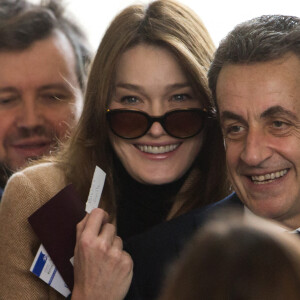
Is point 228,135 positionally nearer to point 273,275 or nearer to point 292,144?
point 292,144

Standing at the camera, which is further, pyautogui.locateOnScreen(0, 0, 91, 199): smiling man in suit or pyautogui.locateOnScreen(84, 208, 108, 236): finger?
pyautogui.locateOnScreen(0, 0, 91, 199): smiling man in suit

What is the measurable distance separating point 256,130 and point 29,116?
47.7 inches

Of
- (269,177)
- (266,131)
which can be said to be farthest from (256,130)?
(269,177)

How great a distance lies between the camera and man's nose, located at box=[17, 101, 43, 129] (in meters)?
2.66

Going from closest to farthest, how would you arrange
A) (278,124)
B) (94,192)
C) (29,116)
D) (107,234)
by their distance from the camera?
(278,124)
(107,234)
(94,192)
(29,116)

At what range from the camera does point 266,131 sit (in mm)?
1702

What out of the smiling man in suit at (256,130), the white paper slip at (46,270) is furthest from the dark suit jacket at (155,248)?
the white paper slip at (46,270)

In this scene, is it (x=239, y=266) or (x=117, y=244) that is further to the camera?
(x=117, y=244)

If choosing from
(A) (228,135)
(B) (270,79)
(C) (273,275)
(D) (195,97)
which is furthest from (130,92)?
(C) (273,275)

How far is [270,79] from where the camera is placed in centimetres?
167

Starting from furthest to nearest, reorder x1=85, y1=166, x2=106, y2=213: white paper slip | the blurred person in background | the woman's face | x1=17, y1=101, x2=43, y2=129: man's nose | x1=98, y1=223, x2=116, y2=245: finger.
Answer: x1=17, y1=101, x2=43, y2=129: man's nose → the woman's face → x1=85, y1=166, x2=106, y2=213: white paper slip → x1=98, y1=223, x2=116, y2=245: finger → the blurred person in background

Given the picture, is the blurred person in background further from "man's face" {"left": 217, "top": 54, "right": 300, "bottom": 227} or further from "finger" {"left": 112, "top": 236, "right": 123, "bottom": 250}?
"finger" {"left": 112, "top": 236, "right": 123, "bottom": 250}

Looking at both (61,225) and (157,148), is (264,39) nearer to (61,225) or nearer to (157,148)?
(157,148)

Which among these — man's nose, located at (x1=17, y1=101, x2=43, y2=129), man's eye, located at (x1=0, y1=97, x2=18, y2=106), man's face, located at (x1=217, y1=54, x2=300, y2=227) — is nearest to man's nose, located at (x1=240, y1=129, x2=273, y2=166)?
man's face, located at (x1=217, y1=54, x2=300, y2=227)
